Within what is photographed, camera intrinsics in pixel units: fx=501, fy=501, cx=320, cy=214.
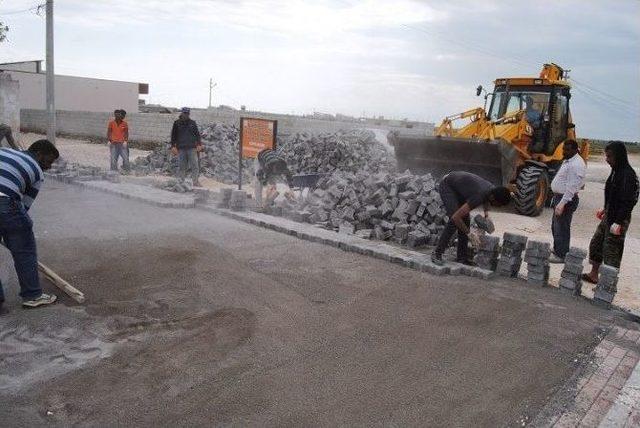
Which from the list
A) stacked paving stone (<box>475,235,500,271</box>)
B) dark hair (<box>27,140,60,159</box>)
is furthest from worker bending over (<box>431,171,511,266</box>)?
dark hair (<box>27,140,60,159</box>)

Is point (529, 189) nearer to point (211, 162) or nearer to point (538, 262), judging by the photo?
point (538, 262)

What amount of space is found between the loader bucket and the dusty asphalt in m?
5.29

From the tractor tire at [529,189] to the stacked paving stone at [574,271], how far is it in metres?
5.45

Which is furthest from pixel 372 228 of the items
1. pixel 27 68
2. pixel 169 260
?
pixel 27 68

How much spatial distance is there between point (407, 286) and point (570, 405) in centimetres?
223

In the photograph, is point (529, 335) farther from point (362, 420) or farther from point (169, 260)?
point (169, 260)

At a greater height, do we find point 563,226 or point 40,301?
point 563,226

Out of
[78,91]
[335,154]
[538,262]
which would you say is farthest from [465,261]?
[78,91]

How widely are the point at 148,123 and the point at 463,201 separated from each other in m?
17.4

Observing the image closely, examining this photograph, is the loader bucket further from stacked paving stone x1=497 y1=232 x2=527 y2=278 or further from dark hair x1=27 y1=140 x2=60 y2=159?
dark hair x1=27 y1=140 x2=60 y2=159

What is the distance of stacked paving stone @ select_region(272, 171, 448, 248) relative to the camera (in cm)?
754

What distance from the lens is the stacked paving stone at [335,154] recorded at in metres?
14.0

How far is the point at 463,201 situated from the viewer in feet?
20.0

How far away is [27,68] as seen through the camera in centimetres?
3556
